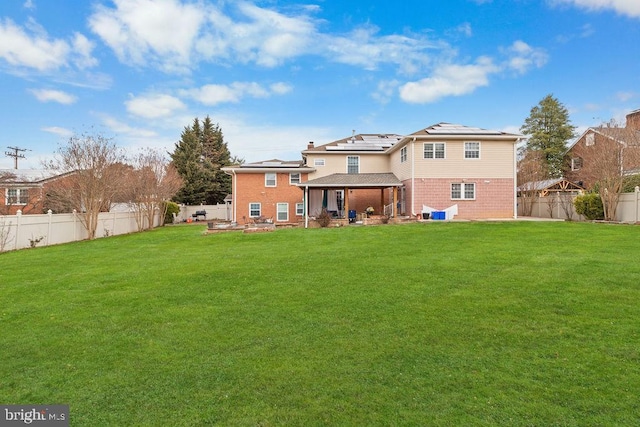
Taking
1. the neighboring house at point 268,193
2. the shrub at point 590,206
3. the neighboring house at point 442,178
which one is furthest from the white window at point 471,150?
the neighboring house at point 268,193

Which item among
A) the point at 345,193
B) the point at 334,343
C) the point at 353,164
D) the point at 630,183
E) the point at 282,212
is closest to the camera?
the point at 334,343

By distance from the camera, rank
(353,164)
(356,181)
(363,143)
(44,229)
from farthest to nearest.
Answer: (363,143)
(353,164)
(356,181)
(44,229)

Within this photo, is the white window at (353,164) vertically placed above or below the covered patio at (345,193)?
above

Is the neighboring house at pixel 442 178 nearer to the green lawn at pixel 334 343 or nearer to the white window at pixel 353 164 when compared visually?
the white window at pixel 353 164

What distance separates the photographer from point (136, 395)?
11.1ft

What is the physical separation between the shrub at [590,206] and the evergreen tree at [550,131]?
74.5ft

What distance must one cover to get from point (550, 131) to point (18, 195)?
172 feet

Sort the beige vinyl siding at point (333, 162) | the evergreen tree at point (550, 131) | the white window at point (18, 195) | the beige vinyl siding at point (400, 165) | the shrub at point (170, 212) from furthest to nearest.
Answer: the evergreen tree at point (550, 131)
the shrub at point (170, 212)
the beige vinyl siding at point (333, 162)
the white window at point (18, 195)
the beige vinyl siding at point (400, 165)

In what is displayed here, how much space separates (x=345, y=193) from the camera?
22.2 metres

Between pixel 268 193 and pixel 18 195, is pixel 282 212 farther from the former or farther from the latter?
pixel 18 195

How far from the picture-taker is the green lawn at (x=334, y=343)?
3125 mm

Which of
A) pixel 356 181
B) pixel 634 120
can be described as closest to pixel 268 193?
pixel 356 181

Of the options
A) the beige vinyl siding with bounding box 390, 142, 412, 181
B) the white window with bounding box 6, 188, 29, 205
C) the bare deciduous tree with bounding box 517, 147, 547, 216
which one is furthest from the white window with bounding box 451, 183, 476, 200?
the white window with bounding box 6, 188, 29, 205

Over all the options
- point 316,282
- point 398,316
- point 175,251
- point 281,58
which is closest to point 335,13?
point 281,58
